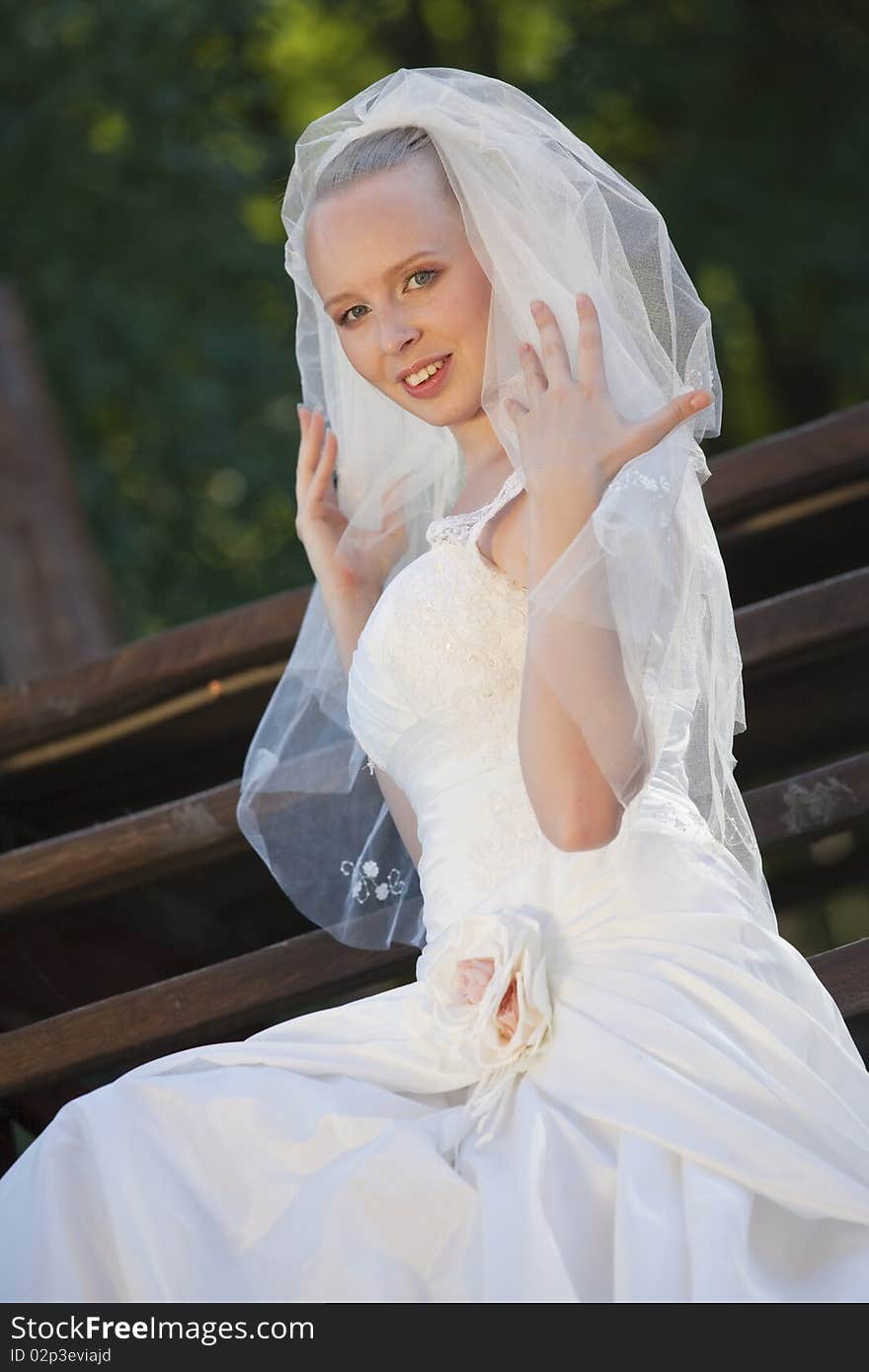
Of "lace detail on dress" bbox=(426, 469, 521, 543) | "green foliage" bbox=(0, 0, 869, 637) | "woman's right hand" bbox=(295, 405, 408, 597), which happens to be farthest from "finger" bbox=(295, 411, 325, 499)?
"green foliage" bbox=(0, 0, 869, 637)

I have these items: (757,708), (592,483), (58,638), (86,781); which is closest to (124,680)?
(86,781)

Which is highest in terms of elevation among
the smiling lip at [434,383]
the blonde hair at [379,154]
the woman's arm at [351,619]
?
the blonde hair at [379,154]

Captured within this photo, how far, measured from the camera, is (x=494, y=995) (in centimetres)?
210

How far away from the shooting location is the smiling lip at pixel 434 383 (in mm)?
2445

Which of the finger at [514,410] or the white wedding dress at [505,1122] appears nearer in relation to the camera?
the white wedding dress at [505,1122]

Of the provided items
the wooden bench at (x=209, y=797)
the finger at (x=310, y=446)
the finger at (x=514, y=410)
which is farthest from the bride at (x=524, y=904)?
the wooden bench at (x=209, y=797)

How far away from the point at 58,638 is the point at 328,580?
296 centimetres

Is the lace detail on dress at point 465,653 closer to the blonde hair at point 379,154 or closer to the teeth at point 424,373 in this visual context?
the teeth at point 424,373

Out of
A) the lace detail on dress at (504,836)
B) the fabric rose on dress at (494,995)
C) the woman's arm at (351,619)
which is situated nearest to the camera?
the fabric rose on dress at (494,995)

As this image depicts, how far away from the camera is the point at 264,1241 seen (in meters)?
1.95

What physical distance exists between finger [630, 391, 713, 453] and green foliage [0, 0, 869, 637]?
16.0 feet

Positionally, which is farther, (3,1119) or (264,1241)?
(3,1119)

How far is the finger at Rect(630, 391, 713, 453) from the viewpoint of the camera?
6.52ft
